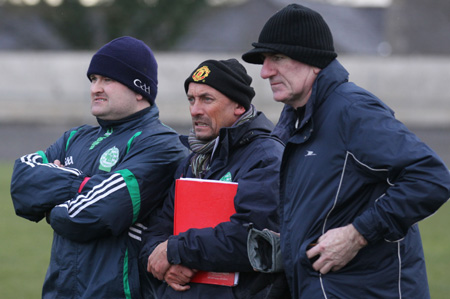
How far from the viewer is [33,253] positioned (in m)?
7.95

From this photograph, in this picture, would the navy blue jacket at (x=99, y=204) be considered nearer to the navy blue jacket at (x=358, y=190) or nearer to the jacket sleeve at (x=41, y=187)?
the jacket sleeve at (x=41, y=187)

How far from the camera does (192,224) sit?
11.3 feet

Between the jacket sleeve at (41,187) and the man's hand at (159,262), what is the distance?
24.1 inches

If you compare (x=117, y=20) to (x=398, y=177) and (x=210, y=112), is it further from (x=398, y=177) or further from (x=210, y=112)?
(x=398, y=177)

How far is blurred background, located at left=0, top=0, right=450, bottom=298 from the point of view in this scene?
29.7 ft

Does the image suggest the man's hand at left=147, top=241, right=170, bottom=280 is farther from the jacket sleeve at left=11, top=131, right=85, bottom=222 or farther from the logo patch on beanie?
the logo patch on beanie

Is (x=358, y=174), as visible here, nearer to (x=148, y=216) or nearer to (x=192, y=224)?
(x=192, y=224)

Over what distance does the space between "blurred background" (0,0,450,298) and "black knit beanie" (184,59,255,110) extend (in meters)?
3.64

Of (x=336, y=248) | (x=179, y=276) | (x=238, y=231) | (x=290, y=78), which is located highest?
(x=290, y=78)

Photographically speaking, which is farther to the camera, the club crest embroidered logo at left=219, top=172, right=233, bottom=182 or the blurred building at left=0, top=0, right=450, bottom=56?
the blurred building at left=0, top=0, right=450, bottom=56

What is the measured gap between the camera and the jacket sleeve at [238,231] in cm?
326

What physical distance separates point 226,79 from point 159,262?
40.5 inches

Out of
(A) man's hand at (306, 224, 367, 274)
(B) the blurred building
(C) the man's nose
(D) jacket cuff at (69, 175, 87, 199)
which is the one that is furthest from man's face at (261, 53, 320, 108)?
(B) the blurred building

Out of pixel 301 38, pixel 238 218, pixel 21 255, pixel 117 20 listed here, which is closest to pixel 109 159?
pixel 238 218
